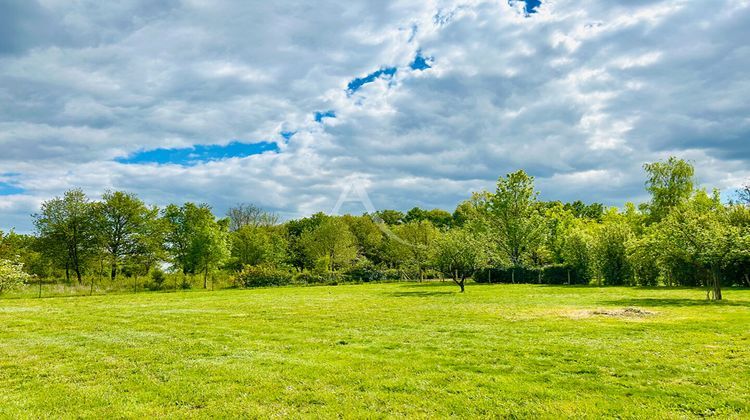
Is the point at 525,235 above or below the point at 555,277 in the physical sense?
above

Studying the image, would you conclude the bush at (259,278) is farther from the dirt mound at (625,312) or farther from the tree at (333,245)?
the dirt mound at (625,312)

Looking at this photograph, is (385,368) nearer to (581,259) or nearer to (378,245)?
(581,259)

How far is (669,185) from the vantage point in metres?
54.6

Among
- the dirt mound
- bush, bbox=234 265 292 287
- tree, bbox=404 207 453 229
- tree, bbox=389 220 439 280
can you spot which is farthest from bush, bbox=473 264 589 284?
tree, bbox=404 207 453 229

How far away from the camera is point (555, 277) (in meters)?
46.7

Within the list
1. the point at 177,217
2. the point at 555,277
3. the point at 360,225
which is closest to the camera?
the point at 555,277

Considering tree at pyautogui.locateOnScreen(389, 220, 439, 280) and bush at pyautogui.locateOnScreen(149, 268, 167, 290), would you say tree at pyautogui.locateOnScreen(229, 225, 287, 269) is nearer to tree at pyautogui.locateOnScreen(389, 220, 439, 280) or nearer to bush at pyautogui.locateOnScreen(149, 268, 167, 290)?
bush at pyautogui.locateOnScreen(149, 268, 167, 290)

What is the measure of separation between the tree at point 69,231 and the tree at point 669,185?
68789mm

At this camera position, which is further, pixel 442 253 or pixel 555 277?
pixel 555 277

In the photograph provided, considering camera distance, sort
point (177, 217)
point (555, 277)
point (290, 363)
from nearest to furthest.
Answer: point (290, 363), point (555, 277), point (177, 217)

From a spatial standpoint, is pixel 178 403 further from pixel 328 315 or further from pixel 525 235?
pixel 525 235

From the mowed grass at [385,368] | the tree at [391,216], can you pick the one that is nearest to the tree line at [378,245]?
the mowed grass at [385,368]

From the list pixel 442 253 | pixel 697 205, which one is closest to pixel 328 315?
pixel 442 253

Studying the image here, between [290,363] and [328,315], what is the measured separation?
9.80 meters
